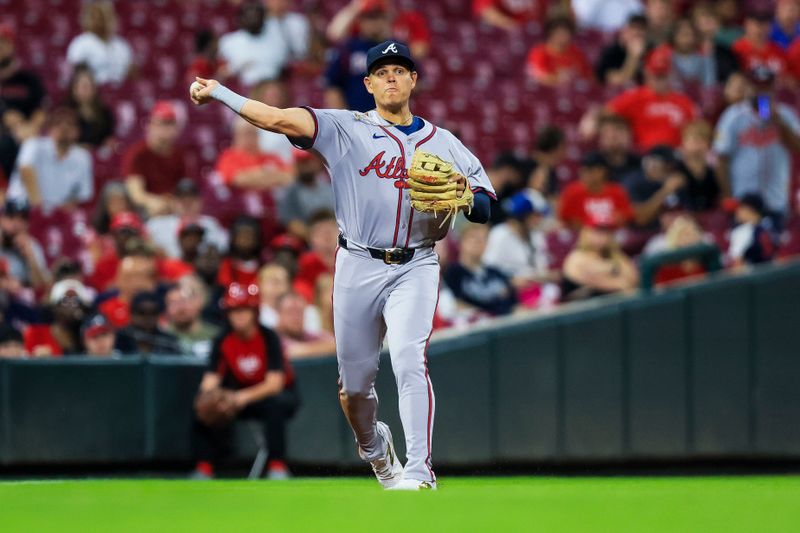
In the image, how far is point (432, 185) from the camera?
4.96 metres

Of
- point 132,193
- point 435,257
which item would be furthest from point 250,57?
point 435,257

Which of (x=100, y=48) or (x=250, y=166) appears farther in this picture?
(x=100, y=48)

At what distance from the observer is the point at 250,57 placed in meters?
10.8

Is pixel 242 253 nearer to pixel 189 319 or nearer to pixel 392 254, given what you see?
pixel 189 319

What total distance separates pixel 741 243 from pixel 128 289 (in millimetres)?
4083

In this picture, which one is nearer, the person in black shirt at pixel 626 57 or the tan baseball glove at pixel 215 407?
the tan baseball glove at pixel 215 407

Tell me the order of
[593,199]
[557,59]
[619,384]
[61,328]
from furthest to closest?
[557,59] < [593,199] < [619,384] < [61,328]

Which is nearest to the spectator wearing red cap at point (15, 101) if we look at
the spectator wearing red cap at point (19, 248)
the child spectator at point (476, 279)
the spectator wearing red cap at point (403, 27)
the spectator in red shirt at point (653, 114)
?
the spectator wearing red cap at point (19, 248)

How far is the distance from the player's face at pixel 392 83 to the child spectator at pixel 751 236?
15.7ft

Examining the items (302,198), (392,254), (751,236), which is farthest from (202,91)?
(751,236)

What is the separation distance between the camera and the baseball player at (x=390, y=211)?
505 cm

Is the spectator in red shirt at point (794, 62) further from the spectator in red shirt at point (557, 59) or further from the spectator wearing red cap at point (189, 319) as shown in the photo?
the spectator wearing red cap at point (189, 319)

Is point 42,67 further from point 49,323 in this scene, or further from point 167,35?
point 49,323

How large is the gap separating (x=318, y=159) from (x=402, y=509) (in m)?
4.58
